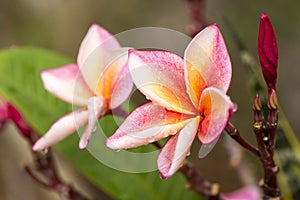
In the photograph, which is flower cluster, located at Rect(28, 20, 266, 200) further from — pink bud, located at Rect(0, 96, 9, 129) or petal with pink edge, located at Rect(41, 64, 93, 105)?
pink bud, located at Rect(0, 96, 9, 129)

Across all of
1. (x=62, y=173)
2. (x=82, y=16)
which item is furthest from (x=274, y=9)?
(x=62, y=173)

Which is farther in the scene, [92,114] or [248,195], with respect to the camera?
[248,195]

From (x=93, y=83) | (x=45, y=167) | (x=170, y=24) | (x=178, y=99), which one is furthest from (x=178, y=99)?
(x=170, y=24)

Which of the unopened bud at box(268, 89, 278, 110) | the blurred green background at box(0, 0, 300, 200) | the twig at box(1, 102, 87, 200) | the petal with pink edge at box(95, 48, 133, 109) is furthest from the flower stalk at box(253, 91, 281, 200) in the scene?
the blurred green background at box(0, 0, 300, 200)

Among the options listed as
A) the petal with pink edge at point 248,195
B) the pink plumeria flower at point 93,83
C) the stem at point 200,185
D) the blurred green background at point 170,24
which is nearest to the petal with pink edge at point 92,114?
the pink plumeria flower at point 93,83

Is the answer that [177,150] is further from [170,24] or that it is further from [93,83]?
[170,24]

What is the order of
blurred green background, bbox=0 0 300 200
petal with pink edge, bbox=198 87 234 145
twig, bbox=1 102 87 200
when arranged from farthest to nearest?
blurred green background, bbox=0 0 300 200 → twig, bbox=1 102 87 200 → petal with pink edge, bbox=198 87 234 145
